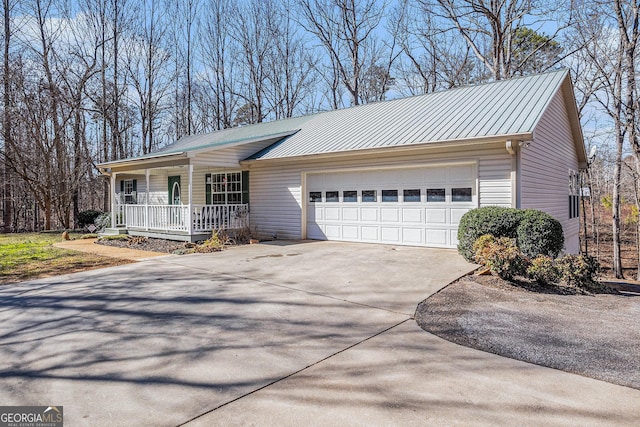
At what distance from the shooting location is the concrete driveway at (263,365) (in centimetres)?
268

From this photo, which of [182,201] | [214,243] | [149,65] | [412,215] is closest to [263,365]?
[412,215]

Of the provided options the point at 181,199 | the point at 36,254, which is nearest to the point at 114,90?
the point at 181,199

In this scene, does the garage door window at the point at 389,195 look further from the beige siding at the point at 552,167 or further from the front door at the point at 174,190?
the front door at the point at 174,190

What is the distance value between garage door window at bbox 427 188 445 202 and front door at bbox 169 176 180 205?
11311 mm

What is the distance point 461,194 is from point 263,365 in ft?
25.1

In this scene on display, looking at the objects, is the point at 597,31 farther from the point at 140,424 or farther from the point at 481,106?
the point at 140,424

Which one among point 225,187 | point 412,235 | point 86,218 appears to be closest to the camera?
point 412,235

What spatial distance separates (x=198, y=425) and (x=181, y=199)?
15.5m

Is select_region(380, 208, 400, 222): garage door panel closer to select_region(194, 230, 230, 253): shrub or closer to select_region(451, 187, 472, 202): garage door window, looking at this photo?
select_region(451, 187, 472, 202): garage door window

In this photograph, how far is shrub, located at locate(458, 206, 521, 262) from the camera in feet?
25.7

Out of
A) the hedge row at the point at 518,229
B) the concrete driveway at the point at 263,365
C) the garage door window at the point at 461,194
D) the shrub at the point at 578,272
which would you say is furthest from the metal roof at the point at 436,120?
the concrete driveway at the point at 263,365

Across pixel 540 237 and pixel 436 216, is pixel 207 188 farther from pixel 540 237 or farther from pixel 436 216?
pixel 540 237

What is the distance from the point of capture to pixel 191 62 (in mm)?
26625

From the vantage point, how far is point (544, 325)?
4.54 meters
